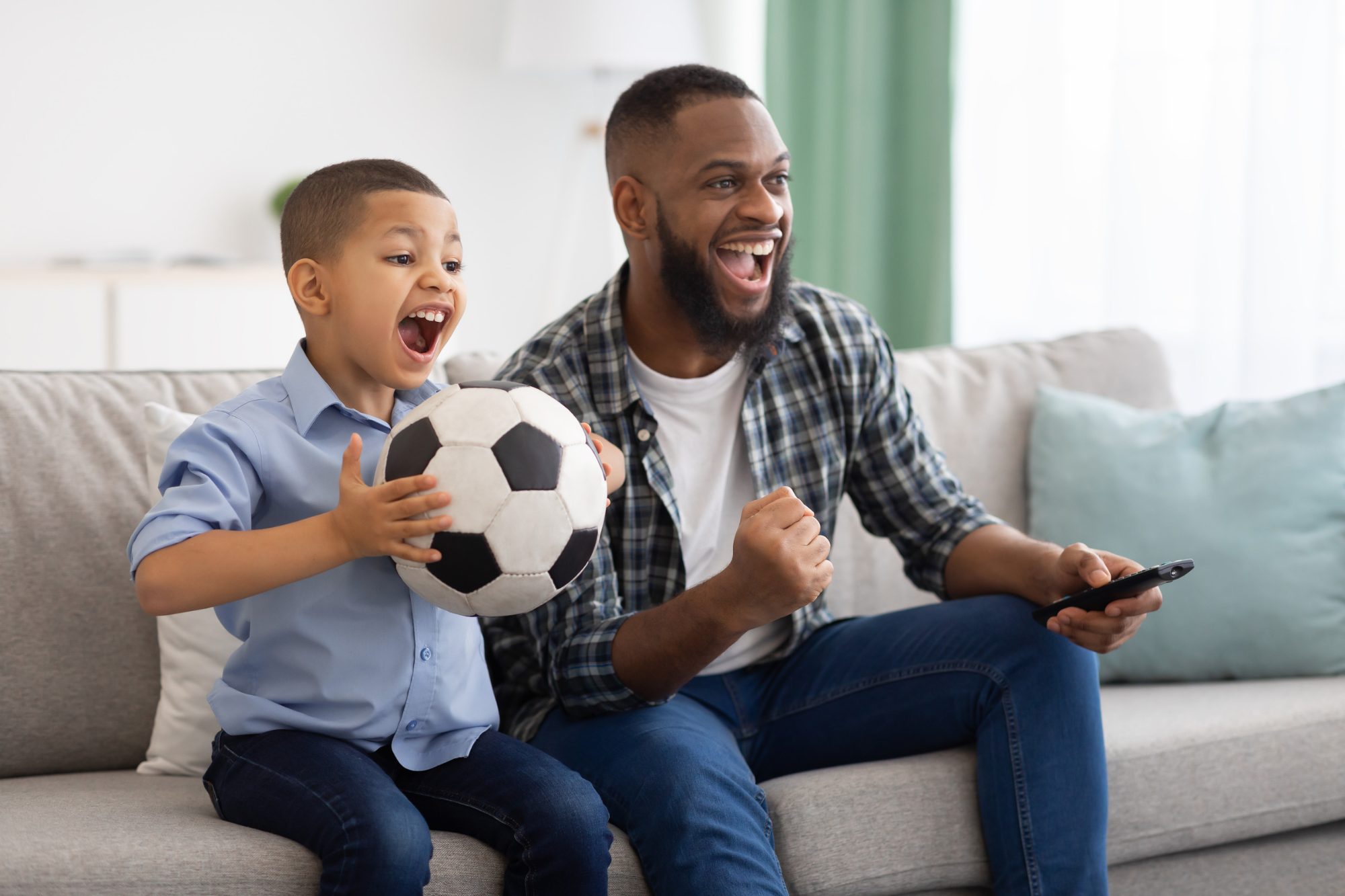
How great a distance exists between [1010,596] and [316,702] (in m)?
0.81

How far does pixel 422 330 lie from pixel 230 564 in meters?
0.33

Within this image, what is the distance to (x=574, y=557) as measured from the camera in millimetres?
1106

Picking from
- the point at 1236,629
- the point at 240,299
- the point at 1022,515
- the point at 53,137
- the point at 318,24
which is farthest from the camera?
the point at 318,24

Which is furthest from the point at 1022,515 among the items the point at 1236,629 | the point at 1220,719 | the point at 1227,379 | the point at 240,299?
the point at 240,299

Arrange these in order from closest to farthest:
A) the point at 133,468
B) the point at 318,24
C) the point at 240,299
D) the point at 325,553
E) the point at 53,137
A: the point at 325,553
the point at 133,468
the point at 240,299
the point at 53,137
the point at 318,24

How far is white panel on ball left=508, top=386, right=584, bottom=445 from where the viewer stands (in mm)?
1095

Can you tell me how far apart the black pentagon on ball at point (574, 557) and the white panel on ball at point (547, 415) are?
0.30ft

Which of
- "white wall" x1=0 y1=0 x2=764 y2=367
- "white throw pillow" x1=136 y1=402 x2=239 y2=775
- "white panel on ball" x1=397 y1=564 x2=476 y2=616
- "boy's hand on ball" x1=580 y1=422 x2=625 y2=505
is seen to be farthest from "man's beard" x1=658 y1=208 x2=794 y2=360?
"white wall" x1=0 y1=0 x2=764 y2=367

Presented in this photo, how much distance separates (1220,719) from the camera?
1.51 m

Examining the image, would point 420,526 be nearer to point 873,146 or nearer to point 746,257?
point 746,257

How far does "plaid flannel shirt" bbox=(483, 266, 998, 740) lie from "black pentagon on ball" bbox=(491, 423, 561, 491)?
319 mm

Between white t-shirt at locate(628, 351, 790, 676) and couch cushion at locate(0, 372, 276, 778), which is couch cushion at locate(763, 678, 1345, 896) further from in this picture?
couch cushion at locate(0, 372, 276, 778)

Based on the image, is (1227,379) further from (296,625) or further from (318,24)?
(318,24)

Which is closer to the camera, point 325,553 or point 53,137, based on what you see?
point 325,553
